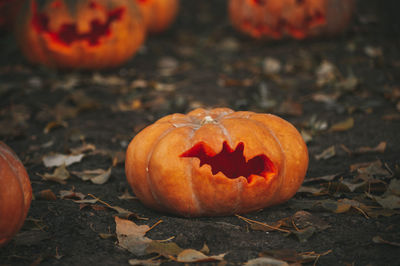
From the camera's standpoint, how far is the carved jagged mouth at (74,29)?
5.23m

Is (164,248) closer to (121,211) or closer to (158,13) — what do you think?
(121,211)

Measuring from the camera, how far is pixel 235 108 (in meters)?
4.39

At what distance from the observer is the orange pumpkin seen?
2098 millimetres

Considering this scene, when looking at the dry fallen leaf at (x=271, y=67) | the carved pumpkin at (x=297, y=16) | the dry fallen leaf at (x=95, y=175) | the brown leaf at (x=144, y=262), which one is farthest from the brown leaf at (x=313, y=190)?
the carved pumpkin at (x=297, y=16)

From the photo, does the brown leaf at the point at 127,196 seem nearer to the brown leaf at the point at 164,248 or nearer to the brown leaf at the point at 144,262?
the brown leaf at the point at 164,248

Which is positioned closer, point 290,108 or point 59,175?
point 59,175

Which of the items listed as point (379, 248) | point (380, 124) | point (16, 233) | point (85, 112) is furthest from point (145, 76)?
point (379, 248)

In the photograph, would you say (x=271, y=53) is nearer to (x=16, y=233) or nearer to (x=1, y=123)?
(x=1, y=123)

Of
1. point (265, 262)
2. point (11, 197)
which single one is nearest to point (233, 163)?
point (265, 262)

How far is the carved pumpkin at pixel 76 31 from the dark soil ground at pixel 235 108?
204 millimetres

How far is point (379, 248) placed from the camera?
215 centimetres

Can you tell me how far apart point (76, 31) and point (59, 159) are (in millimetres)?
2278

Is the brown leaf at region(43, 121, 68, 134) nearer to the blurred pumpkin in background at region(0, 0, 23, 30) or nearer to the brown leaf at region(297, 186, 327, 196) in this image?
the brown leaf at region(297, 186, 327, 196)

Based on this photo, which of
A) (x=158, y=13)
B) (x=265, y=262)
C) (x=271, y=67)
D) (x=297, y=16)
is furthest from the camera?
(x=158, y=13)
